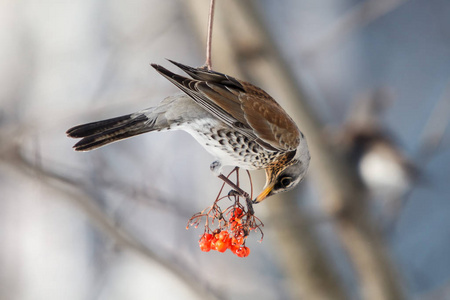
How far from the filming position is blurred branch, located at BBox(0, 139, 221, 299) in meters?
2.92

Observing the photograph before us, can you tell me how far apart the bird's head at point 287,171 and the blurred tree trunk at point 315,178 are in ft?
4.93

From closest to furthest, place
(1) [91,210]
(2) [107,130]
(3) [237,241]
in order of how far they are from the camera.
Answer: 1. (3) [237,241]
2. (2) [107,130]
3. (1) [91,210]

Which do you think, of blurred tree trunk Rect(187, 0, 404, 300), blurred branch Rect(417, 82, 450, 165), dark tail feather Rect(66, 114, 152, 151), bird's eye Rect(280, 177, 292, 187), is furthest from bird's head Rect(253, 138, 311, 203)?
blurred branch Rect(417, 82, 450, 165)

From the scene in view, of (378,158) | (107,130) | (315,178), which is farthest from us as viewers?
(378,158)

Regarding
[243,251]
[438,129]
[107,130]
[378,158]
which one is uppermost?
[378,158]

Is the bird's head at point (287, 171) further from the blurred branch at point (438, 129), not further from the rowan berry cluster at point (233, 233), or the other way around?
the blurred branch at point (438, 129)

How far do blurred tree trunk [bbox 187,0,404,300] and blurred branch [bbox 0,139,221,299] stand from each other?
0.77m

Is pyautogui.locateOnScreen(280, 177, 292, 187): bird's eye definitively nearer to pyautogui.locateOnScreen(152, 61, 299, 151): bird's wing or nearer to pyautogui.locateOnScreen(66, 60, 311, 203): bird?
pyautogui.locateOnScreen(66, 60, 311, 203): bird

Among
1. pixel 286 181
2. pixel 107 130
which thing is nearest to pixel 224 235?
pixel 286 181

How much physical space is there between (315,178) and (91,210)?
183 cm

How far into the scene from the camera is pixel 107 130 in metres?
2.26

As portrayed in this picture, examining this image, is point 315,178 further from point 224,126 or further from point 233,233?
point 233,233

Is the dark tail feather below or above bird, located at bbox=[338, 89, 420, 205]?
below

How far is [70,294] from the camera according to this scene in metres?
5.53
